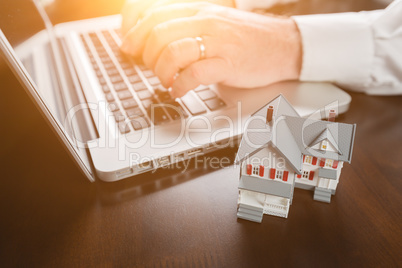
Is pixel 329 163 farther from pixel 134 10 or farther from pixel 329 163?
pixel 134 10

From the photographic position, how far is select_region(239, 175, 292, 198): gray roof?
422 millimetres

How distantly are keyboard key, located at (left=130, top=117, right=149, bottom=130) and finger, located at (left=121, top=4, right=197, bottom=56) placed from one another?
0.25 meters

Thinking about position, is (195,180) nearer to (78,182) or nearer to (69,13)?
(78,182)

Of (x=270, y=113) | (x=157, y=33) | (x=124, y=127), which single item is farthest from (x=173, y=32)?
(x=270, y=113)

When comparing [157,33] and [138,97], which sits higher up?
[157,33]

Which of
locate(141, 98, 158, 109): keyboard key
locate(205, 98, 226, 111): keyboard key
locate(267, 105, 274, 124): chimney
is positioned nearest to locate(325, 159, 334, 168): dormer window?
locate(267, 105, 274, 124): chimney

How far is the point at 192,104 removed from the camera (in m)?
0.64

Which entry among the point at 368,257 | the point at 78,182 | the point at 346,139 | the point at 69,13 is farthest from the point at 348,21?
the point at 69,13

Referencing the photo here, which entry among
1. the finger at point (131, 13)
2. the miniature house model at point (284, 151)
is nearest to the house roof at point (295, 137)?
the miniature house model at point (284, 151)

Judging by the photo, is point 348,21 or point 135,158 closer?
point 135,158

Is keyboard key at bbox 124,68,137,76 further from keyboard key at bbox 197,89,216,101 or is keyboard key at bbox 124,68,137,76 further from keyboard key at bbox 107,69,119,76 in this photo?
keyboard key at bbox 197,89,216,101

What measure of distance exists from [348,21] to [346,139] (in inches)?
16.5

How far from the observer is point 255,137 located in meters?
0.42

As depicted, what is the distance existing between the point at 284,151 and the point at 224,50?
1.12 ft
